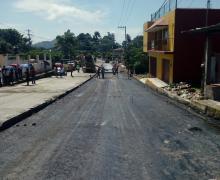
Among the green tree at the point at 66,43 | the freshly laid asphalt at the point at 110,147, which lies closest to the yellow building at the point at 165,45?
the freshly laid asphalt at the point at 110,147

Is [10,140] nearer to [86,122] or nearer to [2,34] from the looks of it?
[86,122]

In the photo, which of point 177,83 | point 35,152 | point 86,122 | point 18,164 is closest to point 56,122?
point 86,122

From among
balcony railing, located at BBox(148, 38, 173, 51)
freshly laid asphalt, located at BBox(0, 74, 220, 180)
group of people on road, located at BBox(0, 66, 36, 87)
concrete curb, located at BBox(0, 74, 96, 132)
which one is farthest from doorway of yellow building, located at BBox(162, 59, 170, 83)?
freshly laid asphalt, located at BBox(0, 74, 220, 180)

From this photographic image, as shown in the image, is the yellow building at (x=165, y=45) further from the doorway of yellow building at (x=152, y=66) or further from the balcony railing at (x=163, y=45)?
the doorway of yellow building at (x=152, y=66)

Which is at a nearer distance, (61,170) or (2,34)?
(61,170)

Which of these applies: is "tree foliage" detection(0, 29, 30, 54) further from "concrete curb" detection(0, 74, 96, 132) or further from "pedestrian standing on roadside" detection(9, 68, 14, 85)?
"concrete curb" detection(0, 74, 96, 132)

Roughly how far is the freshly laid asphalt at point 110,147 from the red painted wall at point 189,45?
17.5m

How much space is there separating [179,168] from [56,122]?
756 centimetres

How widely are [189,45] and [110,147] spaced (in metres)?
25.2

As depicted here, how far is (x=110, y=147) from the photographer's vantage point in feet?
34.9

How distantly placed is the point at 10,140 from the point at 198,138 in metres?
5.74

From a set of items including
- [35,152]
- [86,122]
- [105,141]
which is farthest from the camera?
[86,122]

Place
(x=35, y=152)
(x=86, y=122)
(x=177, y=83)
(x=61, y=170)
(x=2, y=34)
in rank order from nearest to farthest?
(x=61, y=170) → (x=35, y=152) → (x=86, y=122) → (x=177, y=83) → (x=2, y=34)

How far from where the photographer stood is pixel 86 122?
15109 millimetres
